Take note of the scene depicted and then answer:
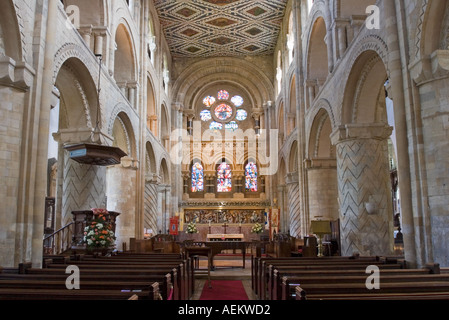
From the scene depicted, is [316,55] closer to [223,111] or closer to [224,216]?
[224,216]

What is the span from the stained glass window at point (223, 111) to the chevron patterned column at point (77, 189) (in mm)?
19599

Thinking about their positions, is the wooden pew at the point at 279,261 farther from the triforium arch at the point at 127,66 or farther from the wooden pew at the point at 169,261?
the triforium arch at the point at 127,66

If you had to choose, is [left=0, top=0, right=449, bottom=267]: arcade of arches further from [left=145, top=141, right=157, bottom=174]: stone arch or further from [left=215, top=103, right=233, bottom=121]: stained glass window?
[left=215, top=103, right=233, bottom=121]: stained glass window

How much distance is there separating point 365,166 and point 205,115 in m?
20.9

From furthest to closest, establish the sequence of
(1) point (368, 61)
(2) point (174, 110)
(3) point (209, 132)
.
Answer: (3) point (209, 132)
(2) point (174, 110)
(1) point (368, 61)

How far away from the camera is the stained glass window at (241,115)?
31609 millimetres

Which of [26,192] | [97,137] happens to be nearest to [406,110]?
[26,192]

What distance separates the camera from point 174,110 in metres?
28.8

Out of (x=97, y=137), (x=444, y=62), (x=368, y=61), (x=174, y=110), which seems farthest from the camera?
(x=174, y=110)

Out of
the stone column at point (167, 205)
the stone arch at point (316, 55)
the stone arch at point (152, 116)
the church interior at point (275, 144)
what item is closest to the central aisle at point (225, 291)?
the church interior at point (275, 144)

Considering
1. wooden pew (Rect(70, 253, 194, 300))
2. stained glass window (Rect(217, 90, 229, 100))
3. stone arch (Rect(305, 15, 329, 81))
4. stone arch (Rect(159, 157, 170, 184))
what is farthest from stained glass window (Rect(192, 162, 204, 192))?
wooden pew (Rect(70, 253, 194, 300))

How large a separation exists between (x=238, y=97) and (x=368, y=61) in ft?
69.3

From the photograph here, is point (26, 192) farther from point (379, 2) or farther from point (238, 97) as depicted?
point (238, 97)
